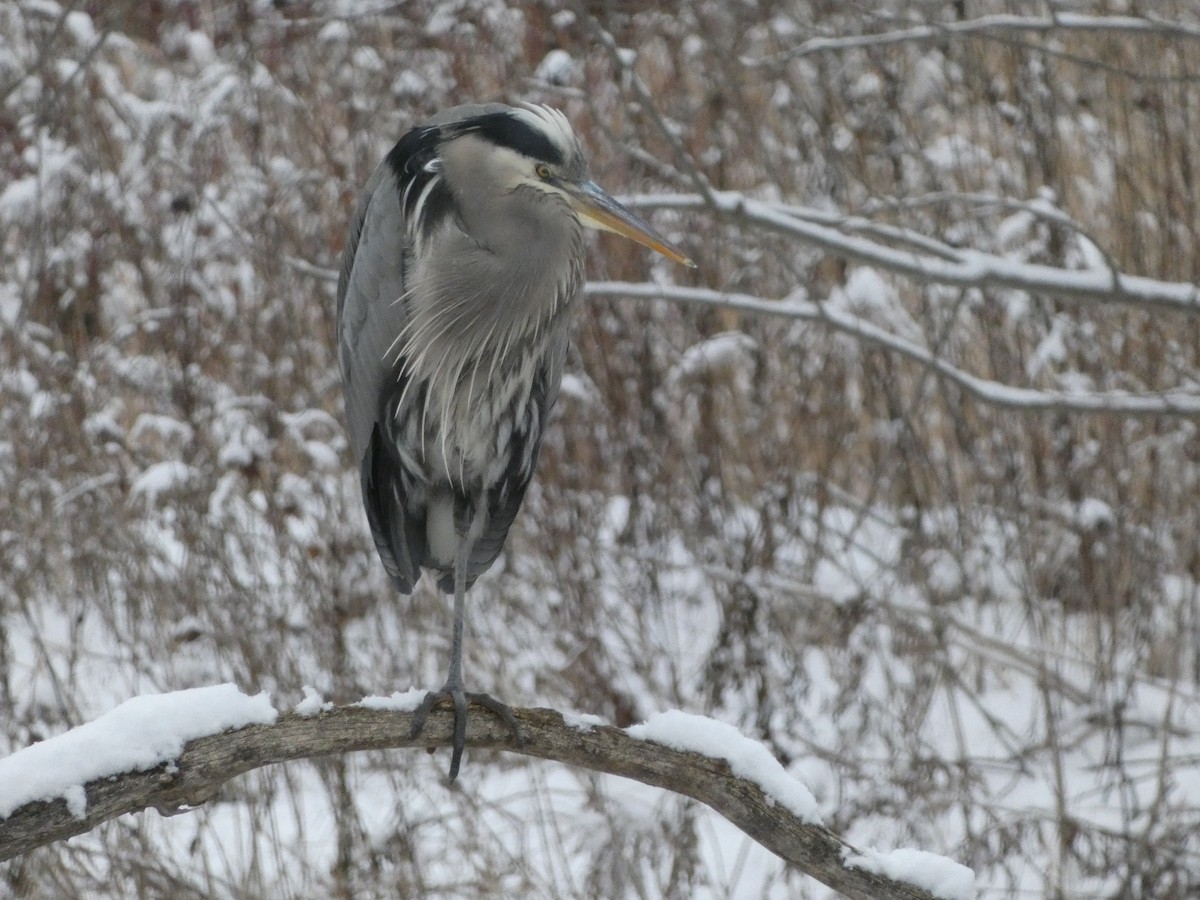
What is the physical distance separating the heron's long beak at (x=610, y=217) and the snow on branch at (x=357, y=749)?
34.9 inches

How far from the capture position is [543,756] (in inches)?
87.5

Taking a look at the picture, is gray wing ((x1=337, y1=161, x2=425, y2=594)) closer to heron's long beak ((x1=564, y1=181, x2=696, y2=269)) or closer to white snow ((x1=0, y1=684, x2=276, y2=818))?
heron's long beak ((x1=564, y1=181, x2=696, y2=269))

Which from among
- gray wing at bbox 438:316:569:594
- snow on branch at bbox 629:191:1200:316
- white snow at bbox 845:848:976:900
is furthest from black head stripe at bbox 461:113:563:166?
white snow at bbox 845:848:976:900

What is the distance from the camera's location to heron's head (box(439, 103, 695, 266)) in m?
2.57

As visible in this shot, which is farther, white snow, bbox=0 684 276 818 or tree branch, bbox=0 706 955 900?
tree branch, bbox=0 706 955 900

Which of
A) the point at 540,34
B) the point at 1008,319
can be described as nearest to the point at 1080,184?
the point at 1008,319

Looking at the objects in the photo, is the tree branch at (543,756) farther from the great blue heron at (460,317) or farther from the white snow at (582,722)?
the great blue heron at (460,317)

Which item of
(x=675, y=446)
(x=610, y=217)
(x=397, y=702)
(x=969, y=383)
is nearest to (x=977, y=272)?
(x=969, y=383)

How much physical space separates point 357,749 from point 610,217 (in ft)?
3.68

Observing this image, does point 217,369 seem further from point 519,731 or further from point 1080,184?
point 1080,184

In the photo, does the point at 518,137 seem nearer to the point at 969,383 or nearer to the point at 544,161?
the point at 544,161

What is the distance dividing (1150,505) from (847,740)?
53.8 inches

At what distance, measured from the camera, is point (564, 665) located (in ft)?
14.5

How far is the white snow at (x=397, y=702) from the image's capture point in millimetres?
2123
